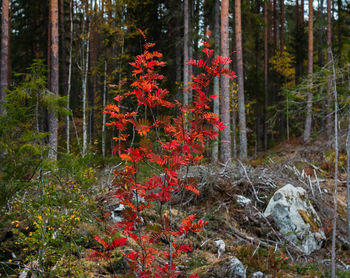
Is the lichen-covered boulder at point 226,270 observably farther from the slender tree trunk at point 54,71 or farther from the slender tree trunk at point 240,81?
the slender tree trunk at point 240,81

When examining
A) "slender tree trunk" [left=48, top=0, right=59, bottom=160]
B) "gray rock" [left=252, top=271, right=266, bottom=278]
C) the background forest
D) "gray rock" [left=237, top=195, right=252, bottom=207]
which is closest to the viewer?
the background forest

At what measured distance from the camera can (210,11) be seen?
14.2 metres

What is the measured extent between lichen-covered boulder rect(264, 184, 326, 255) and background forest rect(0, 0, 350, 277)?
102 cm

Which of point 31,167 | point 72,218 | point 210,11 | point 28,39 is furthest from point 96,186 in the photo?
point 28,39

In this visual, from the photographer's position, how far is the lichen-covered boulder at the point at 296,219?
574cm

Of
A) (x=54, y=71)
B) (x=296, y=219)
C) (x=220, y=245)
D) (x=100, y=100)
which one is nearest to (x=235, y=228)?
(x=220, y=245)

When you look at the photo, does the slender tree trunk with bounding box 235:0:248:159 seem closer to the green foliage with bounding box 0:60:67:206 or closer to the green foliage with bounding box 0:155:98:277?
the green foliage with bounding box 0:60:67:206

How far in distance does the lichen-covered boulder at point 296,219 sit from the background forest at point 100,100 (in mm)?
1021

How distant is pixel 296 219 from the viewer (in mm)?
5949

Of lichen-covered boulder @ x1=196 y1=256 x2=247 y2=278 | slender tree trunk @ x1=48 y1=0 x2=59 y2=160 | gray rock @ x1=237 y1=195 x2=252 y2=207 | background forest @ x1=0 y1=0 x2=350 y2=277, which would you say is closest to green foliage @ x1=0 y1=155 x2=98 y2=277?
background forest @ x1=0 y1=0 x2=350 y2=277

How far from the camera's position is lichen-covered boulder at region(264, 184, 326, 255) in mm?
5742

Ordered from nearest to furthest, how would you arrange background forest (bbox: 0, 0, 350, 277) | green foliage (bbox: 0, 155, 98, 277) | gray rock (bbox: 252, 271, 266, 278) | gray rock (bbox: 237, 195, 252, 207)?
green foliage (bbox: 0, 155, 98, 277), background forest (bbox: 0, 0, 350, 277), gray rock (bbox: 252, 271, 266, 278), gray rock (bbox: 237, 195, 252, 207)

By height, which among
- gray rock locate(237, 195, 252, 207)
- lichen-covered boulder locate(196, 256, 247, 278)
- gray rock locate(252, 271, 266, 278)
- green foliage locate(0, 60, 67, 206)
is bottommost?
gray rock locate(252, 271, 266, 278)

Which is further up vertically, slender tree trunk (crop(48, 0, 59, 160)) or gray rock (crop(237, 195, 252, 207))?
slender tree trunk (crop(48, 0, 59, 160))
